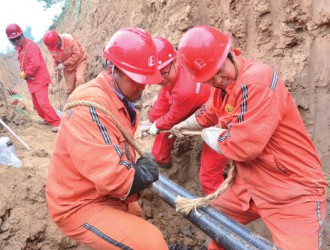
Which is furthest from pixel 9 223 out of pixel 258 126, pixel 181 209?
pixel 258 126

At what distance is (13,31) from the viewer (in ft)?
21.7

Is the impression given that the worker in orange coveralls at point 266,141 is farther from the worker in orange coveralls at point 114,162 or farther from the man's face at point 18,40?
the man's face at point 18,40

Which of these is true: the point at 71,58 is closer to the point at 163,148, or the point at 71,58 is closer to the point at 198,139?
the point at 163,148

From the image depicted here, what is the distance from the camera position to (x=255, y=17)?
4.02 meters

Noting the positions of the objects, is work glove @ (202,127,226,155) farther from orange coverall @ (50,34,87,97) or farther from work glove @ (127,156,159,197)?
orange coverall @ (50,34,87,97)

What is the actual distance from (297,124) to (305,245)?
93 centimetres

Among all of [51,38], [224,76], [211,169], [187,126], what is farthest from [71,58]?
[224,76]

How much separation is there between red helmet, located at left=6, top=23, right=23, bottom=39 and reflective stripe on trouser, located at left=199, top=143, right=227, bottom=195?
5.03 metres

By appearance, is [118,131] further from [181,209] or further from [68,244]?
[68,244]

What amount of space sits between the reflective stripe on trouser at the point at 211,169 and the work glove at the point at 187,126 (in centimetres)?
42

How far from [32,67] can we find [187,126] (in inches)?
171

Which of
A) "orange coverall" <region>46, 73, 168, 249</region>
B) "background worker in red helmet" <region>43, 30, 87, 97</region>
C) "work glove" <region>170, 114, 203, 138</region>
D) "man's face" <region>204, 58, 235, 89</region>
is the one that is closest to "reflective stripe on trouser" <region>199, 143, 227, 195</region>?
"work glove" <region>170, 114, 203, 138</region>

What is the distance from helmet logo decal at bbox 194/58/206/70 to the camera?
8.52ft

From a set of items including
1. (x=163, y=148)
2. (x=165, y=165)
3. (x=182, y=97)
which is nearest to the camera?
(x=182, y=97)
